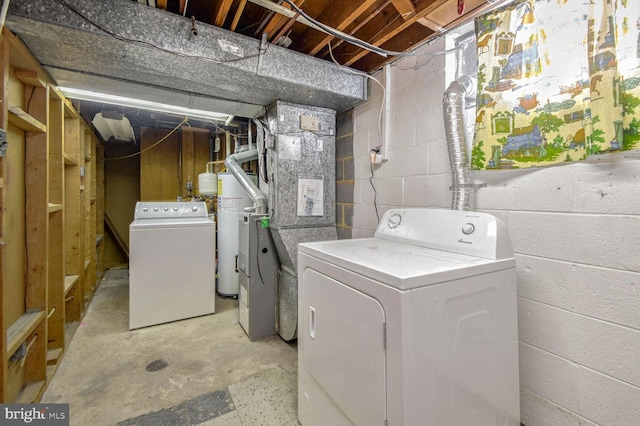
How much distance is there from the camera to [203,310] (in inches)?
112

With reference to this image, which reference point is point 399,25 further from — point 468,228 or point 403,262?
point 403,262

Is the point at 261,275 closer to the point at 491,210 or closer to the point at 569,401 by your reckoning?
the point at 491,210

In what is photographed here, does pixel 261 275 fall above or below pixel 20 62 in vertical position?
below

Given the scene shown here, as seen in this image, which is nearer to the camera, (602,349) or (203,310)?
(602,349)

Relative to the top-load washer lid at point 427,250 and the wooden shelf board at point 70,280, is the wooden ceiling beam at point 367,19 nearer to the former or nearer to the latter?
the top-load washer lid at point 427,250

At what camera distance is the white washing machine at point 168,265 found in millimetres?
2545

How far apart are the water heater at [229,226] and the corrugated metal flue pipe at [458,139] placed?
2278mm

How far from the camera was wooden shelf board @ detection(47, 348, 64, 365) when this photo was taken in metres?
1.92

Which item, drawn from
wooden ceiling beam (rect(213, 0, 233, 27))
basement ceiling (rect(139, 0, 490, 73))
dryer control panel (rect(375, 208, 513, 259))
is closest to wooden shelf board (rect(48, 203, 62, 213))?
basement ceiling (rect(139, 0, 490, 73))

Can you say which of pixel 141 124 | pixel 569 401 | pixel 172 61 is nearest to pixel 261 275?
pixel 172 61

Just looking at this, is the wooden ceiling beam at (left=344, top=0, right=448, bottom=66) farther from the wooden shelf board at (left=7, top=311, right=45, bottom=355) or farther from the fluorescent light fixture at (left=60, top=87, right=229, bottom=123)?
the wooden shelf board at (left=7, top=311, right=45, bottom=355)

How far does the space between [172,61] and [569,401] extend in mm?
2584

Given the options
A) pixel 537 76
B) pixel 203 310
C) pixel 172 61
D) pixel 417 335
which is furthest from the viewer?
pixel 203 310

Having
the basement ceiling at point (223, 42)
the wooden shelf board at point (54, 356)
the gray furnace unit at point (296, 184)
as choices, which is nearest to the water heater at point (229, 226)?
the gray furnace unit at point (296, 184)
